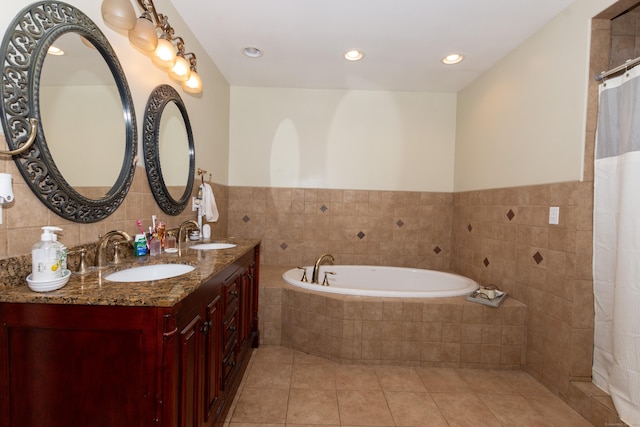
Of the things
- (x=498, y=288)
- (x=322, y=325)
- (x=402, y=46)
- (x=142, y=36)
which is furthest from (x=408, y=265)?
(x=142, y=36)

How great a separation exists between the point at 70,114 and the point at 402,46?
225cm

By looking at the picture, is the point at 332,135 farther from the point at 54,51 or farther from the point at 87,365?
the point at 87,365

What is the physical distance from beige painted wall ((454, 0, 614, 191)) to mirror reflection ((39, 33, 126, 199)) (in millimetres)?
2559

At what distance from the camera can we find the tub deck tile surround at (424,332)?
2.26 meters

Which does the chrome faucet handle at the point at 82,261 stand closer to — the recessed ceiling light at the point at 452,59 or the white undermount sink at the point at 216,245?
the white undermount sink at the point at 216,245

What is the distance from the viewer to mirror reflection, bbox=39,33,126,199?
1.12 meters

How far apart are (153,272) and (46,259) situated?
49 cm

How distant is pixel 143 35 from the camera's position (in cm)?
140

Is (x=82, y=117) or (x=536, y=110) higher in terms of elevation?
(x=536, y=110)

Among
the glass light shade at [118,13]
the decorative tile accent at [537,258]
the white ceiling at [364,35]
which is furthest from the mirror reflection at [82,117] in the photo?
the decorative tile accent at [537,258]

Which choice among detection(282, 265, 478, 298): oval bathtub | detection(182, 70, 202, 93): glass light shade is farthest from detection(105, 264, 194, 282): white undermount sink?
detection(282, 265, 478, 298): oval bathtub

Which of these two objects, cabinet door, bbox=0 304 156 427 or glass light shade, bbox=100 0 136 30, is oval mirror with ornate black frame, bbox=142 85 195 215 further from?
cabinet door, bbox=0 304 156 427

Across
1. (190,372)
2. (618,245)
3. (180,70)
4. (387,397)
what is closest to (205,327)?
(190,372)

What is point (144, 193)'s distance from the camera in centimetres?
170
